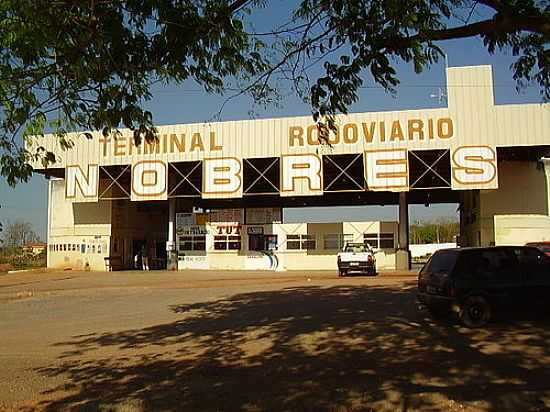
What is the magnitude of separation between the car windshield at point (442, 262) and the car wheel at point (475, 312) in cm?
76

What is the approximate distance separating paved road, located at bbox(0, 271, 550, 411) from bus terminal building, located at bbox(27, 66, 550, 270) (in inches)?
751

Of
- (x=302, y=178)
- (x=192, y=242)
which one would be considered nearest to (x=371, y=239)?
(x=302, y=178)

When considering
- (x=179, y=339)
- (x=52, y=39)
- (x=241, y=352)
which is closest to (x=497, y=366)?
(x=241, y=352)

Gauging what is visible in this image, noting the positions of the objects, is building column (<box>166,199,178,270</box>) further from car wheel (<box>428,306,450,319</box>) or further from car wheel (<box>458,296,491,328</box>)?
car wheel (<box>458,296,491,328</box>)

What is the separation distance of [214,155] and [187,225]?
26.3 feet

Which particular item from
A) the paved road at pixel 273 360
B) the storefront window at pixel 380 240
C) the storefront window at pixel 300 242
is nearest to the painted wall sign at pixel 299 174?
the storefront window at pixel 300 242

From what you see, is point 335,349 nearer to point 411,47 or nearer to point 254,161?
point 411,47

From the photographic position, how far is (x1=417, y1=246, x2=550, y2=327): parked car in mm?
12305

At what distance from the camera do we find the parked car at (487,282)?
12.3 metres

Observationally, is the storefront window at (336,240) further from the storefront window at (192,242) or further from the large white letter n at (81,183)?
the large white letter n at (81,183)

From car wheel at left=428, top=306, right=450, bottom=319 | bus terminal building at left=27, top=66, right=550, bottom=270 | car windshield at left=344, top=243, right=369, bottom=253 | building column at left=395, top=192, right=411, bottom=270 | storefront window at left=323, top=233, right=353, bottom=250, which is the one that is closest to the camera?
car wheel at left=428, top=306, right=450, bottom=319

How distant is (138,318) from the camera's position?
15.6 meters

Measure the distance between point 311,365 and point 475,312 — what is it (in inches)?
192

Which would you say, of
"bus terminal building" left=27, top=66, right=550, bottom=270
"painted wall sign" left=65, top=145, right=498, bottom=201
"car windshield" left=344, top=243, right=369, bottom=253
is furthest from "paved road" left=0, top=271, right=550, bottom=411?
"painted wall sign" left=65, top=145, right=498, bottom=201
